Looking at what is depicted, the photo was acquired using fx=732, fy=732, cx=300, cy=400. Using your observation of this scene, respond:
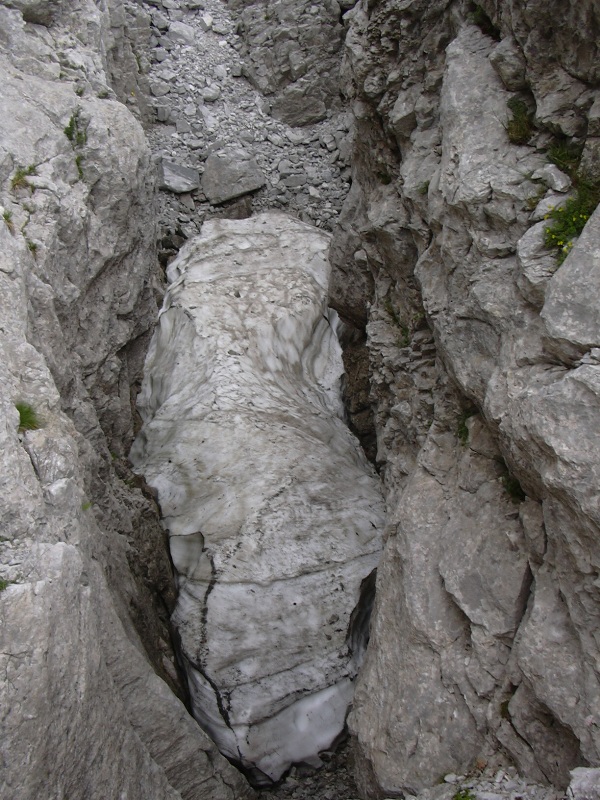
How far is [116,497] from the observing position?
852cm

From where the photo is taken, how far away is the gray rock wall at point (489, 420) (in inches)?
191

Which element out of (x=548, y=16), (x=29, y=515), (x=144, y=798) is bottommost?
(x=144, y=798)

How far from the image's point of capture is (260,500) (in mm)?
9375

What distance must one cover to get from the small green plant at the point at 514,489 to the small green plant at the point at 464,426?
0.70m

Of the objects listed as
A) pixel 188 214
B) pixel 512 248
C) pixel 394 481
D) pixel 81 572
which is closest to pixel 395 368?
pixel 394 481

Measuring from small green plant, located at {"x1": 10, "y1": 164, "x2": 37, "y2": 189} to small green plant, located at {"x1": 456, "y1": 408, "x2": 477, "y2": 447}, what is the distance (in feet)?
16.0

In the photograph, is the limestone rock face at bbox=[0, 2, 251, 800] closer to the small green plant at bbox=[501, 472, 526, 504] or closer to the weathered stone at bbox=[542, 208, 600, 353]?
the small green plant at bbox=[501, 472, 526, 504]

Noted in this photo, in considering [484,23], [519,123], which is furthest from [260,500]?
[484,23]

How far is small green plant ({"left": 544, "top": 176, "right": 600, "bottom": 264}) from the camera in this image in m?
5.20

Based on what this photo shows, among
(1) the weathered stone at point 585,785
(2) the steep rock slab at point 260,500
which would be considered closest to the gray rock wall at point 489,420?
(1) the weathered stone at point 585,785

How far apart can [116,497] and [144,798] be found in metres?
3.45

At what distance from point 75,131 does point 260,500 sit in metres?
4.96

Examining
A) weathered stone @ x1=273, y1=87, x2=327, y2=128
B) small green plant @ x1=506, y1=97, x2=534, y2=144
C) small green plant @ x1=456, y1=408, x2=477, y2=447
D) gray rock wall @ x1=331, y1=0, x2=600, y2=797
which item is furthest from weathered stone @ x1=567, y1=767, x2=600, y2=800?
weathered stone @ x1=273, y1=87, x2=327, y2=128

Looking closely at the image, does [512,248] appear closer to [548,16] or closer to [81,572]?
[548,16]
